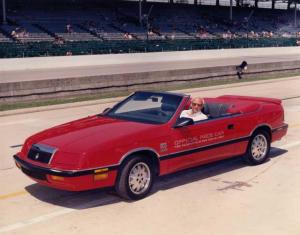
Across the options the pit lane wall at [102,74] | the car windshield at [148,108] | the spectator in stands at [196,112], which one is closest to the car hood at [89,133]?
the car windshield at [148,108]

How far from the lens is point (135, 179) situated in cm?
659

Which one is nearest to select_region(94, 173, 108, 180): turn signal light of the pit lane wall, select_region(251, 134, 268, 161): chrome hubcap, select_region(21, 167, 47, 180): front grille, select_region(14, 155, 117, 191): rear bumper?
select_region(14, 155, 117, 191): rear bumper

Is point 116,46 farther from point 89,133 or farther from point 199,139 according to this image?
point 89,133

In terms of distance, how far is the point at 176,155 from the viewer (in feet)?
23.2

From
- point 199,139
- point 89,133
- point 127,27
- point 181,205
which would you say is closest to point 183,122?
point 199,139

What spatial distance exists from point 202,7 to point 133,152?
208ft

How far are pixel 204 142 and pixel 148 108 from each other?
1.05 m

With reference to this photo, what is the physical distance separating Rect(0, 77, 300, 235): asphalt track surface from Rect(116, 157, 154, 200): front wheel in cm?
14

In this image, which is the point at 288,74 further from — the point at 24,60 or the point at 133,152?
the point at 133,152

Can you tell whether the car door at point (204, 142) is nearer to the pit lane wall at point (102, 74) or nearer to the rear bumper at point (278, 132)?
the rear bumper at point (278, 132)

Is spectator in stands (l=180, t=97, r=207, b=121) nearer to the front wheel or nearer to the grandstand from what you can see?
the front wheel

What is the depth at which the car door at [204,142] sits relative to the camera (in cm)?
708

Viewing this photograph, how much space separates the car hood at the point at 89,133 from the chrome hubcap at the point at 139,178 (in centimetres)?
47

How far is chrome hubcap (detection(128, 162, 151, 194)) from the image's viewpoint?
6545mm
